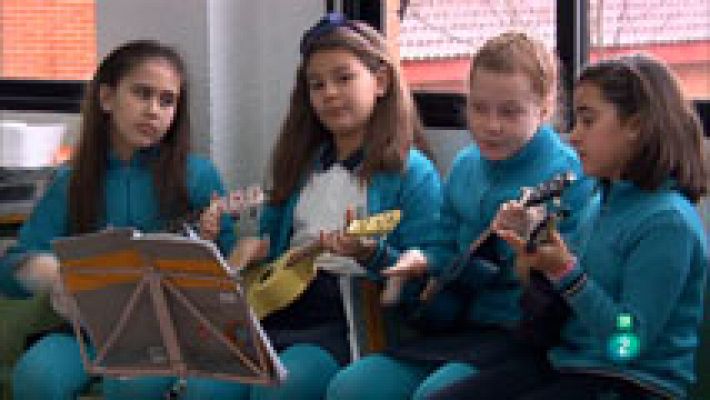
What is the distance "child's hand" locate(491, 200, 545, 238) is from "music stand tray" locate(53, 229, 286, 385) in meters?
0.50

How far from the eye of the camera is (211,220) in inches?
133

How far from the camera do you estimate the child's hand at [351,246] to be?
2.97 metres

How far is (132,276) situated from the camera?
2.91 meters

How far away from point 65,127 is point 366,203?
1.42 meters

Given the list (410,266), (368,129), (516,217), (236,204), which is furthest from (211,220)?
(516,217)

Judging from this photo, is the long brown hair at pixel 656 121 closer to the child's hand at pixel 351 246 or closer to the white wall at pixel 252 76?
the child's hand at pixel 351 246

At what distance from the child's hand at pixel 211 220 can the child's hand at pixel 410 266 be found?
1.80 feet

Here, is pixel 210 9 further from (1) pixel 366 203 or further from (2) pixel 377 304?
(2) pixel 377 304

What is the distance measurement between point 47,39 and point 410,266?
2.31 metres

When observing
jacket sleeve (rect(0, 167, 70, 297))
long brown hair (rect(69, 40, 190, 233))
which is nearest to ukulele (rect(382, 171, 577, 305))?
long brown hair (rect(69, 40, 190, 233))

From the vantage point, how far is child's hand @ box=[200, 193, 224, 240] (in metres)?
3.39

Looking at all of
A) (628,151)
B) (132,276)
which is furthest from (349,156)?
(628,151)

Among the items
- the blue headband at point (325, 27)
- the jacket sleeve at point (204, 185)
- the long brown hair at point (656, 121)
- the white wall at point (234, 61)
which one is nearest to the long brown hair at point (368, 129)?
the blue headband at point (325, 27)

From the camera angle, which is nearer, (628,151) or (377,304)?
(628,151)
